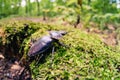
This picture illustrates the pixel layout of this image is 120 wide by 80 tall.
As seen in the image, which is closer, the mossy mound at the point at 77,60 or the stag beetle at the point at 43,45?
the mossy mound at the point at 77,60

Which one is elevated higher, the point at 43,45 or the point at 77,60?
the point at 43,45

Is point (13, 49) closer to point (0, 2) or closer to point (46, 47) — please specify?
point (46, 47)

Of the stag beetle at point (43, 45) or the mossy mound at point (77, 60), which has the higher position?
the stag beetle at point (43, 45)

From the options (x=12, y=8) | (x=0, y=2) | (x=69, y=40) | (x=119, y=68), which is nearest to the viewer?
(x=119, y=68)

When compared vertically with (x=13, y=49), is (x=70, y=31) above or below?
above

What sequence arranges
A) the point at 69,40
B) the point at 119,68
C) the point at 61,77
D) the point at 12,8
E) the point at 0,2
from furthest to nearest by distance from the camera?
the point at 12,8 → the point at 0,2 → the point at 69,40 → the point at 119,68 → the point at 61,77

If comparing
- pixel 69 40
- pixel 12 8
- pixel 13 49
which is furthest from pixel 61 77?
pixel 12 8

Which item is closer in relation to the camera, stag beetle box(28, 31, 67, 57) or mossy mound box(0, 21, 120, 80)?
mossy mound box(0, 21, 120, 80)

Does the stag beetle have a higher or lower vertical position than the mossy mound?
higher
